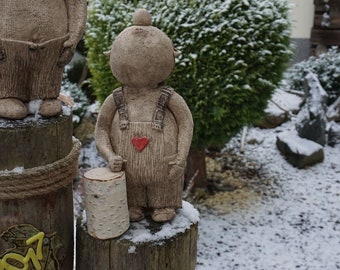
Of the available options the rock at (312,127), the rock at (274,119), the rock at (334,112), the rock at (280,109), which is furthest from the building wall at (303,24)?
the rock at (312,127)

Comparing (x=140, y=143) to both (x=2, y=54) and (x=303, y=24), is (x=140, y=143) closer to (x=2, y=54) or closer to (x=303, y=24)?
(x=2, y=54)

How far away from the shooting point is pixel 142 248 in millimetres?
1467

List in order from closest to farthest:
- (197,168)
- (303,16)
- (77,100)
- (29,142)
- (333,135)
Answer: (29,142), (197,168), (77,100), (333,135), (303,16)

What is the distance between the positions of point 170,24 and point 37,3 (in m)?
1.92

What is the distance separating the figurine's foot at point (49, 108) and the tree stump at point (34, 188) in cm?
2

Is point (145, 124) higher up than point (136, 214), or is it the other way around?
point (145, 124)

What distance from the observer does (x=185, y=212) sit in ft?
5.44

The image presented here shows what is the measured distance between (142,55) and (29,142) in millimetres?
446

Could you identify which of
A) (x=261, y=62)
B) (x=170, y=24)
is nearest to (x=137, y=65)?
(x=170, y=24)

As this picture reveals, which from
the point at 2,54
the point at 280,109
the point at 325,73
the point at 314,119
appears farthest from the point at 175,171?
the point at 325,73

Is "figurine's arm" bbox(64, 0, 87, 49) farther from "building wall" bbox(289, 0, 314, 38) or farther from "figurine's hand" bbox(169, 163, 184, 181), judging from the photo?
"building wall" bbox(289, 0, 314, 38)

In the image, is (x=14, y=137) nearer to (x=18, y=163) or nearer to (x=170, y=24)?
(x=18, y=163)

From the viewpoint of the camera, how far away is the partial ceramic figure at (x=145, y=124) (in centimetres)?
149

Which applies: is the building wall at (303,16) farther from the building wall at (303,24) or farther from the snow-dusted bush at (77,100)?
the snow-dusted bush at (77,100)
